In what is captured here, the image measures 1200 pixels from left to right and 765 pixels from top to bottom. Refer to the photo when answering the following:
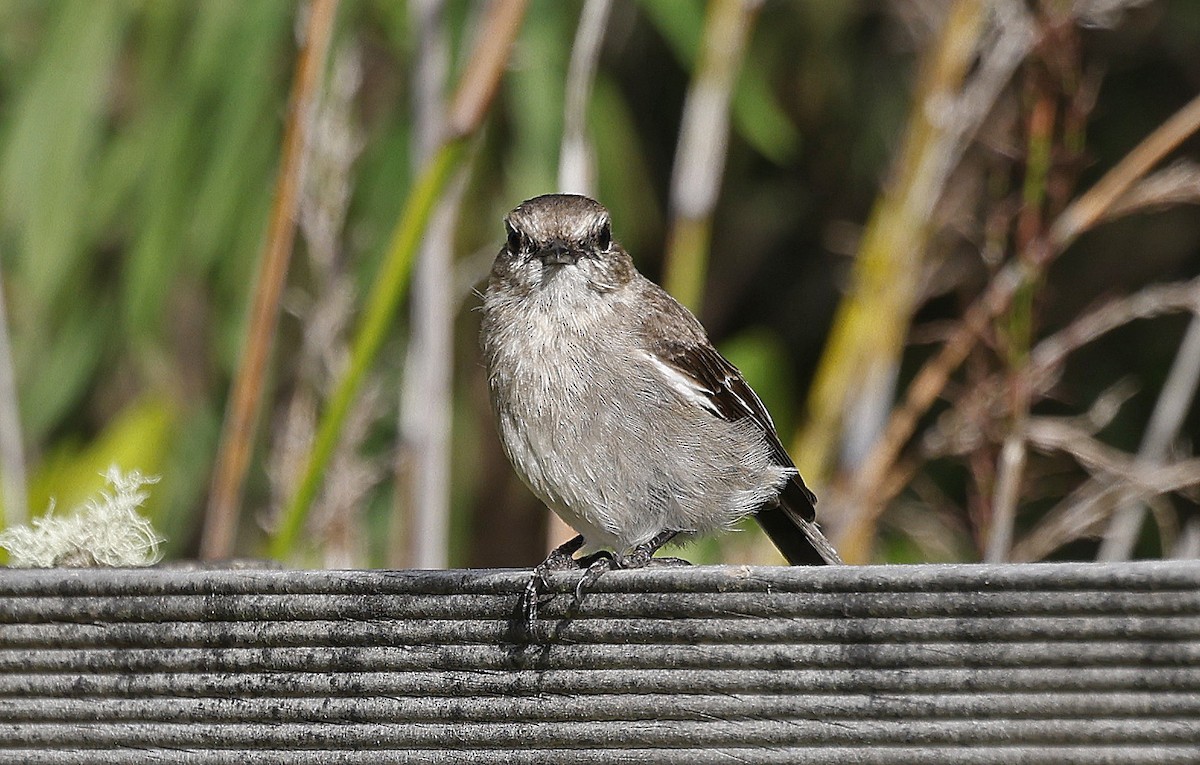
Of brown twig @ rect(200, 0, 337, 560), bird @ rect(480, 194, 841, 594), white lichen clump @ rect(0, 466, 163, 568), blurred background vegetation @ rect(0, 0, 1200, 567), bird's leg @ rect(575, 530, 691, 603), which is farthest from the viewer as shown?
blurred background vegetation @ rect(0, 0, 1200, 567)

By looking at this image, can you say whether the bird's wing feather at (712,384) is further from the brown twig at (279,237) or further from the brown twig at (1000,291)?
the brown twig at (279,237)

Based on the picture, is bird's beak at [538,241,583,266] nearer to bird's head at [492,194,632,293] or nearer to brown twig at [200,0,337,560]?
bird's head at [492,194,632,293]

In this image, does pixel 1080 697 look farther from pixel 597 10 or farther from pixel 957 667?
pixel 597 10

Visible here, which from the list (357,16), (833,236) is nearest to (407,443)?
(357,16)

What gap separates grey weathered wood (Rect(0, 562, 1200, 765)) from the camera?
4.25 feet

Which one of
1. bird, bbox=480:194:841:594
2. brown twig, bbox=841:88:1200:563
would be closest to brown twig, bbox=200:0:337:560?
bird, bbox=480:194:841:594

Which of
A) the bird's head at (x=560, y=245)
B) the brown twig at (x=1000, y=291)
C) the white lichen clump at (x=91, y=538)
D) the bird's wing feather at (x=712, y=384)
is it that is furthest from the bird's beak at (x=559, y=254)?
the white lichen clump at (x=91, y=538)

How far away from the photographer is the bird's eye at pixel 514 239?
2.83m

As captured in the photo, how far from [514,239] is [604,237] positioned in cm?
18

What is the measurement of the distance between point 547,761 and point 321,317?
1731 millimetres

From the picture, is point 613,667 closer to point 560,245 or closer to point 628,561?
point 628,561

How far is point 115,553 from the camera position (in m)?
1.99

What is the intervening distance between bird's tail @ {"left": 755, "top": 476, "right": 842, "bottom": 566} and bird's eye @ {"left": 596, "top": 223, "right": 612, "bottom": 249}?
1.96 ft

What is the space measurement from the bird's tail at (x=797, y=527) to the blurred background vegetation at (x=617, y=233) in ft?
0.99
